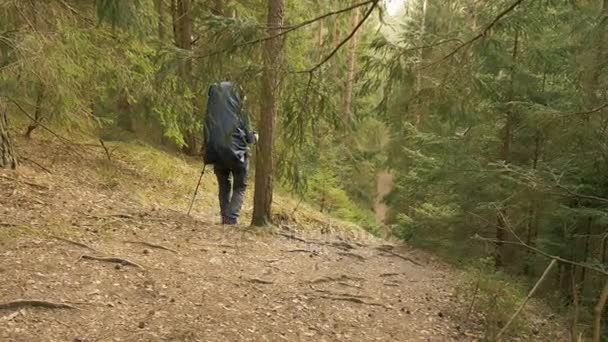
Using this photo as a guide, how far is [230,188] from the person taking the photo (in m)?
7.23

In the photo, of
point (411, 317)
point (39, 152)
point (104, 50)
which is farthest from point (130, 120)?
point (411, 317)

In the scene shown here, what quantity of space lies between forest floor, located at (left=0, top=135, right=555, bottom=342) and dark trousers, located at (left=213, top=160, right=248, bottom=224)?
43 cm

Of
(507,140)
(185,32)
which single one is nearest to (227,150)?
(507,140)

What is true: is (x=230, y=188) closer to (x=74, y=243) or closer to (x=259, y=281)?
(x=259, y=281)

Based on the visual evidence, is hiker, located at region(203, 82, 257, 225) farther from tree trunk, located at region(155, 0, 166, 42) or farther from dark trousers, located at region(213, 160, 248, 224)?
tree trunk, located at region(155, 0, 166, 42)

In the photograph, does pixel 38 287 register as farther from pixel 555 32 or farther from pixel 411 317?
pixel 555 32

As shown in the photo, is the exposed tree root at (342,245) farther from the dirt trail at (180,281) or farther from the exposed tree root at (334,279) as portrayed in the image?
the exposed tree root at (334,279)

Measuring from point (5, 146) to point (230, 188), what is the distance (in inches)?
120

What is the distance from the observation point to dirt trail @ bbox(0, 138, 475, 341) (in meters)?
3.66

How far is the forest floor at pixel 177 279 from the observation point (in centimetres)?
365

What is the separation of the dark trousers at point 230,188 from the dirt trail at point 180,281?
0.53m

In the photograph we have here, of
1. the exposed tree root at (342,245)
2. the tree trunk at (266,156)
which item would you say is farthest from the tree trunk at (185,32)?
the exposed tree root at (342,245)

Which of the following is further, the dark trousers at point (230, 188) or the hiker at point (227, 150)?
the dark trousers at point (230, 188)

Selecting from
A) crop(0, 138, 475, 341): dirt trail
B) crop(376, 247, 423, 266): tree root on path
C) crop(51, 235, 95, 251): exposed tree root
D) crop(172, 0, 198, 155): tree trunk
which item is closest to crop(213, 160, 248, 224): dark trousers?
crop(0, 138, 475, 341): dirt trail
